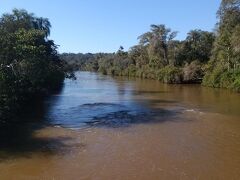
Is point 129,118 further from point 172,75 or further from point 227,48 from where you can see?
point 172,75

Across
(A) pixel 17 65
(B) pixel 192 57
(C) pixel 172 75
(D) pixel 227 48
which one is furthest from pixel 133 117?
(B) pixel 192 57

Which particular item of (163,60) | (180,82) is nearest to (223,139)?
(180,82)

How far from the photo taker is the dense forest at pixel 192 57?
51.4 metres

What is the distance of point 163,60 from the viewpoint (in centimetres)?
7925

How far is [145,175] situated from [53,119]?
13626 mm

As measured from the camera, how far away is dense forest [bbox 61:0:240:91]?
169 feet

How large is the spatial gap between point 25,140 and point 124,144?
5.34 metres

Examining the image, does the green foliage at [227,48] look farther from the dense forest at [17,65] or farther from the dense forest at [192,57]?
the dense forest at [17,65]

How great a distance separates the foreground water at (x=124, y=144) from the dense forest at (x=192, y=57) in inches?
805

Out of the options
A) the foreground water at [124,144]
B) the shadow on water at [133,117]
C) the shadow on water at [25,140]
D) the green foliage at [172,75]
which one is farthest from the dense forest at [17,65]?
the green foliage at [172,75]

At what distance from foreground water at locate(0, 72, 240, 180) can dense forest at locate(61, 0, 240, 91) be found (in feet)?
67.1

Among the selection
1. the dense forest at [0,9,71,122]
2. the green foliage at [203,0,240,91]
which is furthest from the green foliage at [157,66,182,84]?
the dense forest at [0,9,71,122]

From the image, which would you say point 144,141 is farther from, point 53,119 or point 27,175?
point 53,119

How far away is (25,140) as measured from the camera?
21438mm
